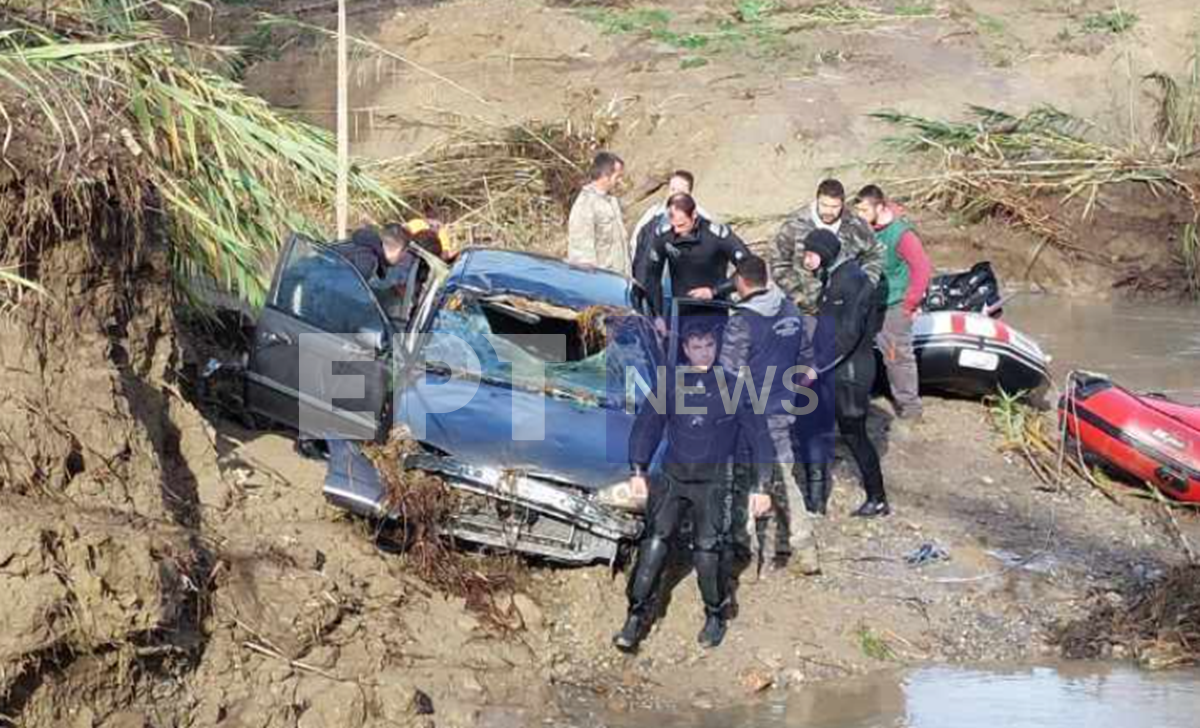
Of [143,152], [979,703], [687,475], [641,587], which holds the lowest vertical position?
[979,703]

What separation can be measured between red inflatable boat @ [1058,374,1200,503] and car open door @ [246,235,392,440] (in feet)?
15.6

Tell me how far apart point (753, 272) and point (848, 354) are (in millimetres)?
1329

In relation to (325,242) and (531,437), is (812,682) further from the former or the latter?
(325,242)

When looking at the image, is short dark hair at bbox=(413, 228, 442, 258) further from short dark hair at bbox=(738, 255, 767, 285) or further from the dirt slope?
the dirt slope

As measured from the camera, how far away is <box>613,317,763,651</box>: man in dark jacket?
9.25 m

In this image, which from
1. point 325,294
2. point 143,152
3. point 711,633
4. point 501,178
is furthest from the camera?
point 501,178

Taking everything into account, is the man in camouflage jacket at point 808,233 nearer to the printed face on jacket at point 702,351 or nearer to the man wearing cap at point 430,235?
the man wearing cap at point 430,235

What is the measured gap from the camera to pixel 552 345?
34.7ft

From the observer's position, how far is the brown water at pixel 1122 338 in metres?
15.8

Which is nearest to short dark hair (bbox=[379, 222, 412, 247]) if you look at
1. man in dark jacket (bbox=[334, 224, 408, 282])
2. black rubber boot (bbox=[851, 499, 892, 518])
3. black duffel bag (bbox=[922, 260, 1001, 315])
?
man in dark jacket (bbox=[334, 224, 408, 282])

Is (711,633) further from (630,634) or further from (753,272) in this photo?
(753,272)

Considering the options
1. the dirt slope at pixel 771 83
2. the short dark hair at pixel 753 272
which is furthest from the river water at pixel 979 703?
the dirt slope at pixel 771 83

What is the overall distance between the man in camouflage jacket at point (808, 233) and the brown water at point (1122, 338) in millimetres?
4368

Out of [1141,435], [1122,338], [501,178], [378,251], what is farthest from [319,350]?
[1122,338]
